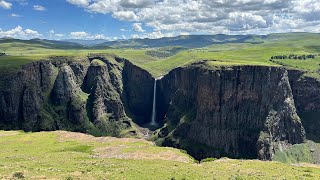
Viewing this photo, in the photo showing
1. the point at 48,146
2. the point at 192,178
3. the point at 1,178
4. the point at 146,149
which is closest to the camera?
the point at 1,178

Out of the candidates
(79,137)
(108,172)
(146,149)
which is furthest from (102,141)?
(108,172)

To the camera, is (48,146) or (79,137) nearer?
(48,146)

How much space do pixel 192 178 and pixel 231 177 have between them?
904 centimetres

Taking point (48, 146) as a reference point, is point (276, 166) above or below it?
above

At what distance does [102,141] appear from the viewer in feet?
531

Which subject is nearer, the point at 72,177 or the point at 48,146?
the point at 72,177

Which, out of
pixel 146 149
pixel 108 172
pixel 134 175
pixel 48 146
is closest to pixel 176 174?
pixel 134 175

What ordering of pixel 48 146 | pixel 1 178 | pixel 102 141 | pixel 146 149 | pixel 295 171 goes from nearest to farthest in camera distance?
pixel 1 178
pixel 295 171
pixel 146 149
pixel 48 146
pixel 102 141

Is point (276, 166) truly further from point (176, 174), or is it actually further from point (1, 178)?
point (1, 178)

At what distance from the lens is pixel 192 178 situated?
254 feet

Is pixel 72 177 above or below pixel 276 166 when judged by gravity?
above

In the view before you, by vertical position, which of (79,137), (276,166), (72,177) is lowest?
(79,137)

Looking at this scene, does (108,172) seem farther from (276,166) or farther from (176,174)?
(276,166)

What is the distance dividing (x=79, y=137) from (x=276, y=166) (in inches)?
4083
